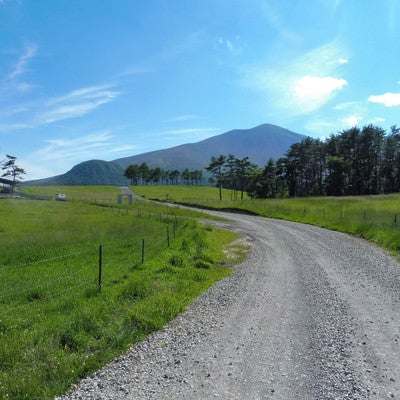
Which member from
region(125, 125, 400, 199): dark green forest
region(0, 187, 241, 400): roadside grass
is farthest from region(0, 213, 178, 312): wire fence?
region(125, 125, 400, 199): dark green forest

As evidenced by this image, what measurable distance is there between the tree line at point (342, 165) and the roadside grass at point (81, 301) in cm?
7379

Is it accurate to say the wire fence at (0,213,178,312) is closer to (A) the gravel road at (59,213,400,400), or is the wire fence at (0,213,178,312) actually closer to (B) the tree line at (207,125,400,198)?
(A) the gravel road at (59,213,400,400)

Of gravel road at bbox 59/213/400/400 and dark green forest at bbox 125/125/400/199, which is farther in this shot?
dark green forest at bbox 125/125/400/199

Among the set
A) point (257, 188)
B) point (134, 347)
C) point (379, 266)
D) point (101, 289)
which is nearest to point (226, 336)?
point (134, 347)

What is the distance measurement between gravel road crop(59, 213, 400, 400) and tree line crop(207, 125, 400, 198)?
75.2 metres

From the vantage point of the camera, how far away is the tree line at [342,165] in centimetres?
8246

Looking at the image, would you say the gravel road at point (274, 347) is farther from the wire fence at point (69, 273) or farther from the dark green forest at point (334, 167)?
the dark green forest at point (334, 167)

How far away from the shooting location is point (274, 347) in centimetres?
713

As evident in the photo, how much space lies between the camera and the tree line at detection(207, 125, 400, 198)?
271ft

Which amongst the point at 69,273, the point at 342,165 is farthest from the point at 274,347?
the point at 342,165

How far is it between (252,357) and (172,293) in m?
4.40

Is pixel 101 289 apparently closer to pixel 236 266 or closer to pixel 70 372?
pixel 70 372

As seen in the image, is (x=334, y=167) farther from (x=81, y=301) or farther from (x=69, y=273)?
(x=81, y=301)

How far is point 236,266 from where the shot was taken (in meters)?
15.7
